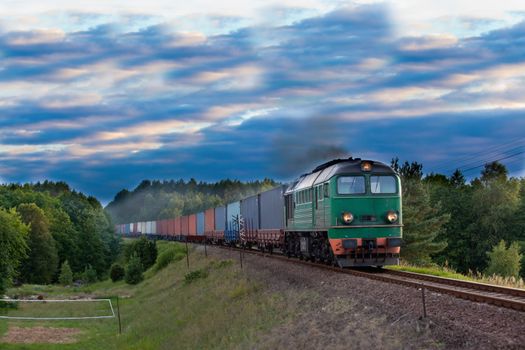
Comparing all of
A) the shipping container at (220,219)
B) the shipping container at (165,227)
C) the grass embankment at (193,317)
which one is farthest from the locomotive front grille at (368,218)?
the shipping container at (165,227)

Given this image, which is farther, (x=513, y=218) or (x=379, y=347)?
(x=513, y=218)

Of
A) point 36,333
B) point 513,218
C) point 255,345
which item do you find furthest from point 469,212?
point 255,345

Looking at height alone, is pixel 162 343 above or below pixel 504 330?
below

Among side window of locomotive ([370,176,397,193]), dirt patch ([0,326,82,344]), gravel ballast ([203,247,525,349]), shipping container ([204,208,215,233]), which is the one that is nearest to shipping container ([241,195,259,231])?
dirt patch ([0,326,82,344])

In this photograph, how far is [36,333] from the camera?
148 ft

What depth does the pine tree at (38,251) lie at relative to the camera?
392 ft

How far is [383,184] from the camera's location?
26641 millimetres

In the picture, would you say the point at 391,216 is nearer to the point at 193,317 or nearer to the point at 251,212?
the point at 193,317

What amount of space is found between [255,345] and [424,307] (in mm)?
5497

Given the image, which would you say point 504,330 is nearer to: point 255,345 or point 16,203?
point 255,345

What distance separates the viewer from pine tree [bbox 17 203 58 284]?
119375 mm

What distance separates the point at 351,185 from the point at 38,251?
104 metres

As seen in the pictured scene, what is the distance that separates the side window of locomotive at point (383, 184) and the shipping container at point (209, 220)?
154ft

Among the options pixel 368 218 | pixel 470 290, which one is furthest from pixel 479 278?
pixel 470 290
